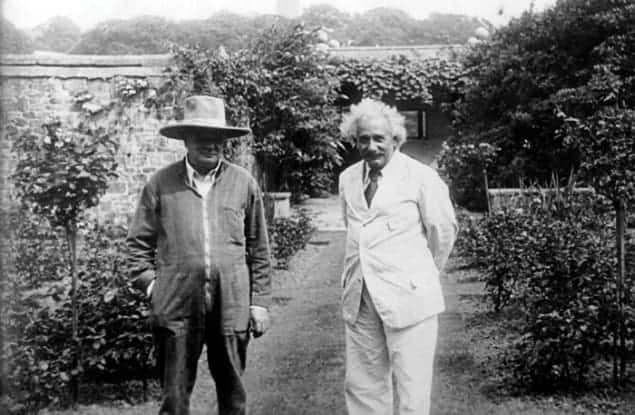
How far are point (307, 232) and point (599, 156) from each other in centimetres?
770

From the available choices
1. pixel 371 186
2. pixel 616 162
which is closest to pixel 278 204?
pixel 616 162

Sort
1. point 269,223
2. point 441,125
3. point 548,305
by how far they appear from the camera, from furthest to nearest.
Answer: point 441,125, point 269,223, point 548,305

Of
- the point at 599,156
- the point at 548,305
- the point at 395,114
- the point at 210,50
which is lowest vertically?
the point at 548,305

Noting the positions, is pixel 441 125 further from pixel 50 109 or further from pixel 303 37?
pixel 50 109

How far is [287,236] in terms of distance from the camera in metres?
11.0

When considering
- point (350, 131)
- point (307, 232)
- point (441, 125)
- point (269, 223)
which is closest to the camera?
point (350, 131)

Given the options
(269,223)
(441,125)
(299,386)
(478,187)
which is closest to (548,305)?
(299,386)

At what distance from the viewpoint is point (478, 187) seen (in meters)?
16.2

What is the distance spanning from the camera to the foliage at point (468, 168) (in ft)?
40.4

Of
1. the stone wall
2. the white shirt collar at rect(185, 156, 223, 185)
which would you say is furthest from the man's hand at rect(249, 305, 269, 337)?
the stone wall

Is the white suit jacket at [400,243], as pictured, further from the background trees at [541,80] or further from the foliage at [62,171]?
the background trees at [541,80]

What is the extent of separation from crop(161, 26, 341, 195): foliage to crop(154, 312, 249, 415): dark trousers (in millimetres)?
6733

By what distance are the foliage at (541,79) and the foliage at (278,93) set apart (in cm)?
390

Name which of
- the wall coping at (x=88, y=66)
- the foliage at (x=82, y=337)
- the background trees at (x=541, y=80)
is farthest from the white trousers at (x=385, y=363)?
the background trees at (x=541, y=80)
